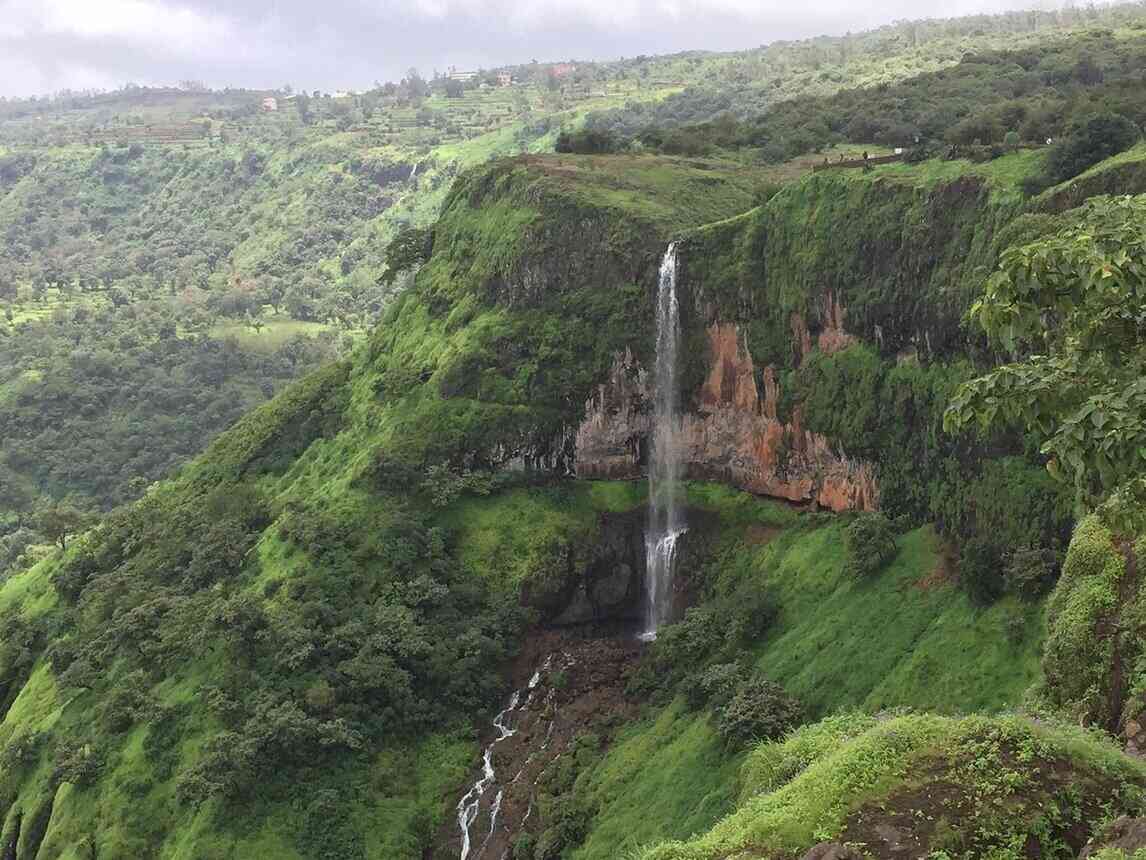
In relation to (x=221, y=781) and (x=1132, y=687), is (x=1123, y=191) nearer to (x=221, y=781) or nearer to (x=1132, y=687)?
(x=1132, y=687)

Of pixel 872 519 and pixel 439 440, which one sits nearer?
pixel 872 519

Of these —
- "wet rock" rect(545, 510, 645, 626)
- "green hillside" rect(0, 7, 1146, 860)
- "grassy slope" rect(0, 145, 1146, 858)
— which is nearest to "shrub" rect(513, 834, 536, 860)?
"green hillside" rect(0, 7, 1146, 860)

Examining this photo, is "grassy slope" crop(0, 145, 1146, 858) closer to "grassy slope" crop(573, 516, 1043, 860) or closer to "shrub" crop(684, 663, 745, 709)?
"grassy slope" crop(573, 516, 1043, 860)

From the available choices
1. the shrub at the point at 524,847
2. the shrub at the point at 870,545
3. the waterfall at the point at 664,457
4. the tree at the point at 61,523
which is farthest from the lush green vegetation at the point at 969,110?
the tree at the point at 61,523

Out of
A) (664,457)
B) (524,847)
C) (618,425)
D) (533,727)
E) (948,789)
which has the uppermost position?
(948,789)

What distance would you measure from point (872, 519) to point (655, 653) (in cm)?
881

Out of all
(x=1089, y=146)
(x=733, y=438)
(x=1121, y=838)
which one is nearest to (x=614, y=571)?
(x=733, y=438)

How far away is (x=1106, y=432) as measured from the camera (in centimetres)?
907

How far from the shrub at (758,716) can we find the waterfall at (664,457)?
1127 centimetres

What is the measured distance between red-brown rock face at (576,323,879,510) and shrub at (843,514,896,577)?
2.00 m

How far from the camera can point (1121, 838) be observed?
10.7 metres

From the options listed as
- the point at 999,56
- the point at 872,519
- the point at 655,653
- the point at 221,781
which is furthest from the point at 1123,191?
the point at 999,56

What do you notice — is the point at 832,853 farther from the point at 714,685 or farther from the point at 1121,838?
the point at 714,685

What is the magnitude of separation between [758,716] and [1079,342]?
21.5m
